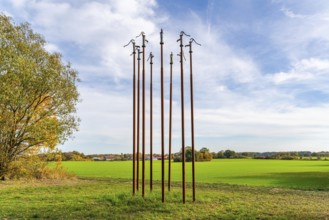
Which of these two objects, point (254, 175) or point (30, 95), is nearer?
point (30, 95)

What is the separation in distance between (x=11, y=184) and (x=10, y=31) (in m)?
13.6

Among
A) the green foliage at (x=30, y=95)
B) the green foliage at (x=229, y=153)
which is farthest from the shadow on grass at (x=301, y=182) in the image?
the green foliage at (x=229, y=153)

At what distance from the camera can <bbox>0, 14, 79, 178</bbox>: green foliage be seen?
71.6ft

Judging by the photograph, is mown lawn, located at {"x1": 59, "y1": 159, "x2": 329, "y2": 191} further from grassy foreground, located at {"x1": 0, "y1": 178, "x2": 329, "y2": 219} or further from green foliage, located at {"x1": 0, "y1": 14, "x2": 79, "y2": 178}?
green foliage, located at {"x1": 0, "y1": 14, "x2": 79, "y2": 178}

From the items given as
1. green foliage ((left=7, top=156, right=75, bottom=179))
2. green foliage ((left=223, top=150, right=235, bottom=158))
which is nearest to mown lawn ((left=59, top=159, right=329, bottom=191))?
green foliage ((left=7, top=156, right=75, bottom=179))

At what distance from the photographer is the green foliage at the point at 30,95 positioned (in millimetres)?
21828

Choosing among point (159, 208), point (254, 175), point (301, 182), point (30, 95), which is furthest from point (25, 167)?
point (254, 175)

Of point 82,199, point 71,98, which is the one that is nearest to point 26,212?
point 82,199

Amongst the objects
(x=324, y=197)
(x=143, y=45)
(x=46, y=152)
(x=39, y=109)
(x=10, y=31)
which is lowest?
(x=324, y=197)

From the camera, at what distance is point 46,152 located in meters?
28.3

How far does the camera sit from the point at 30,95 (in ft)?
81.5

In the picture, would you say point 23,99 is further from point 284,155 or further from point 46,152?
point 284,155

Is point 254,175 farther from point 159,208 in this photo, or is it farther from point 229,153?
point 229,153

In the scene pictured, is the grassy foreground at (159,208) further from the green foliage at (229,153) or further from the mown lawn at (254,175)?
the green foliage at (229,153)
